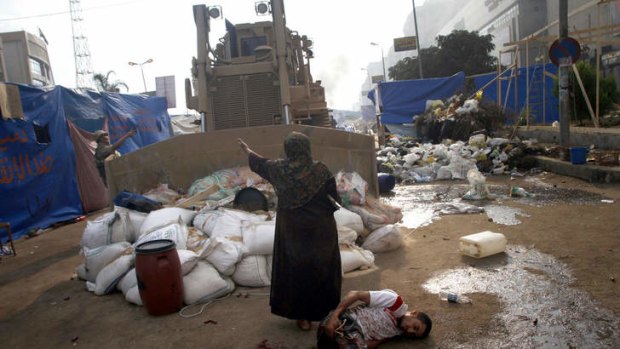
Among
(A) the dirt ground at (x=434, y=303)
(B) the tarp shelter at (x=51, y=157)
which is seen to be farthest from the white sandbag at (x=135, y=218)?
(B) the tarp shelter at (x=51, y=157)

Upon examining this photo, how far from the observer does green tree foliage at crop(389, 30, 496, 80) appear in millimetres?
25562

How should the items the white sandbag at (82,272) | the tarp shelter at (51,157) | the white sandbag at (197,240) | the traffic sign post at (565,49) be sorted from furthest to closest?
the traffic sign post at (565,49) < the tarp shelter at (51,157) < the white sandbag at (82,272) < the white sandbag at (197,240)

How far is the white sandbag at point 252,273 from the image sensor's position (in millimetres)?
3963

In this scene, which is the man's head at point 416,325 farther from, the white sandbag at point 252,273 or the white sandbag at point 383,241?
the white sandbag at point 383,241

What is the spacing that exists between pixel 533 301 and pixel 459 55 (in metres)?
25.4

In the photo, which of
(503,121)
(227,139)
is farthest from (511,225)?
(503,121)

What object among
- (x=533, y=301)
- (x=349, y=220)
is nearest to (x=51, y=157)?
(x=349, y=220)

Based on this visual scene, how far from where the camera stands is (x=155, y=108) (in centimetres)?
1216

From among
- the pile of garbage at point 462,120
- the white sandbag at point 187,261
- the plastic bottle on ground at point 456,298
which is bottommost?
the plastic bottle on ground at point 456,298

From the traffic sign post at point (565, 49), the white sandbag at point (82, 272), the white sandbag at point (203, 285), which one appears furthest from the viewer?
the traffic sign post at point (565, 49)

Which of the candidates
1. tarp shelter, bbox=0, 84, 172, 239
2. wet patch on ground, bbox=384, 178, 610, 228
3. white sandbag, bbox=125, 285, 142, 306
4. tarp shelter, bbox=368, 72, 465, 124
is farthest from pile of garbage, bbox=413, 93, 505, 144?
white sandbag, bbox=125, 285, 142, 306

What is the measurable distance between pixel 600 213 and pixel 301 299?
13.9ft

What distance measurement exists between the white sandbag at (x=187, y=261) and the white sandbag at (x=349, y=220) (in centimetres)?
155

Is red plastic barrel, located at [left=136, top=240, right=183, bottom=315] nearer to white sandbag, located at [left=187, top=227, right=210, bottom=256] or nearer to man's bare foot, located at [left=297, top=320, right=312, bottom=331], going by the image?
white sandbag, located at [left=187, top=227, right=210, bottom=256]
